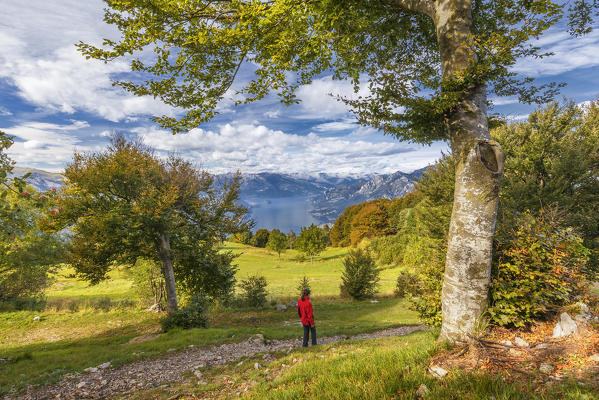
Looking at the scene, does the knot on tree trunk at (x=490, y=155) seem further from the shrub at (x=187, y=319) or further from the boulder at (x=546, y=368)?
the shrub at (x=187, y=319)

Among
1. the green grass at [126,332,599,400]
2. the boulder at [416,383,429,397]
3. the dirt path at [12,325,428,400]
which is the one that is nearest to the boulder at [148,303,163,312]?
the dirt path at [12,325,428,400]

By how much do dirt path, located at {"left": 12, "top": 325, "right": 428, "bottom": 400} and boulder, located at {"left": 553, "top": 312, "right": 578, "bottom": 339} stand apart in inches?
256

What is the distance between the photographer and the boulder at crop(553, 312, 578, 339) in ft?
13.0

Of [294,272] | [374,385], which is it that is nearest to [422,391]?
[374,385]

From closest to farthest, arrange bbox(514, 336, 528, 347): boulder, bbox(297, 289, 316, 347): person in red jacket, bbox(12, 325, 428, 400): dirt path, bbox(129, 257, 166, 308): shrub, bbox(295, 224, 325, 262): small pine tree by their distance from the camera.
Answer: bbox(514, 336, 528, 347): boulder, bbox(12, 325, 428, 400): dirt path, bbox(297, 289, 316, 347): person in red jacket, bbox(129, 257, 166, 308): shrub, bbox(295, 224, 325, 262): small pine tree

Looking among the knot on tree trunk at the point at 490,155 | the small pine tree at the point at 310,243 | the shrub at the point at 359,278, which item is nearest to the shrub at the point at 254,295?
the shrub at the point at 359,278

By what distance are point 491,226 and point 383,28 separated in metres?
5.42

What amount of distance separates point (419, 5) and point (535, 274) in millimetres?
5529

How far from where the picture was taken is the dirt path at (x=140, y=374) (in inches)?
236

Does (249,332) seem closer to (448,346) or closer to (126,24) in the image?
(448,346)

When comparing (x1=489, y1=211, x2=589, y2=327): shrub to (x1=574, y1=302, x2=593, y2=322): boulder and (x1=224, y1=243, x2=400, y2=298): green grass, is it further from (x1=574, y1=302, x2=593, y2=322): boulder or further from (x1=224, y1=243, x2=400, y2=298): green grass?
(x1=224, y1=243, x2=400, y2=298): green grass

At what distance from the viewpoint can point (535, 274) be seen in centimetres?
430

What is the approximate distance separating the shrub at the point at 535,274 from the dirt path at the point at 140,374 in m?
6.14

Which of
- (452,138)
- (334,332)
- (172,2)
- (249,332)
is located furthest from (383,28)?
(249,332)
